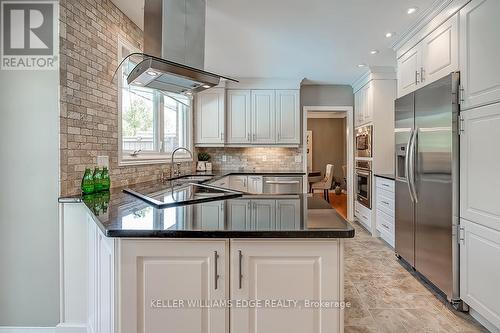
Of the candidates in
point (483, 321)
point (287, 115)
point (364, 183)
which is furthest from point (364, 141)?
point (483, 321)

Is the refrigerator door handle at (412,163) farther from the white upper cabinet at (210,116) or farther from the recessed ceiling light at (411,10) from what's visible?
the white upper cabinet at (210,116)

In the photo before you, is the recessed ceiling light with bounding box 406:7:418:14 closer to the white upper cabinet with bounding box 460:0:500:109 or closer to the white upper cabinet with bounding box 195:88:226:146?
the white upper cabinet with bounding box 460:0:500:109

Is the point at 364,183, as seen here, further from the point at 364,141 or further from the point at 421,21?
the point at 421,21

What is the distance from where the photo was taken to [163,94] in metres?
3.58

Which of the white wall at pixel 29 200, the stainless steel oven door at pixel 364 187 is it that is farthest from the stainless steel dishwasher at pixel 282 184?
the white wall at pixel 29 200

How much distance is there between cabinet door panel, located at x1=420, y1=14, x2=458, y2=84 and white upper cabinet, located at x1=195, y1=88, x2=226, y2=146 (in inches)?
123

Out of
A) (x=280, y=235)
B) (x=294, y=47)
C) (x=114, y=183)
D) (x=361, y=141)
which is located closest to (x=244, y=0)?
(x=294, y=47)

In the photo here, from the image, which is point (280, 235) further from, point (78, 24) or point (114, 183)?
point (78, 24)

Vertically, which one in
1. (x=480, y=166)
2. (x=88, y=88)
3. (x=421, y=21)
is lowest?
(x=480, y=166)

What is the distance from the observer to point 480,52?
2008mm

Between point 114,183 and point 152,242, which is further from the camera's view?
point 114,183

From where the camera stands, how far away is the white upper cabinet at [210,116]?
5.04 meters

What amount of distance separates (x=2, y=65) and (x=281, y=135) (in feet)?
12.7

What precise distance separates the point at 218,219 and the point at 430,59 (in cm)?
255
